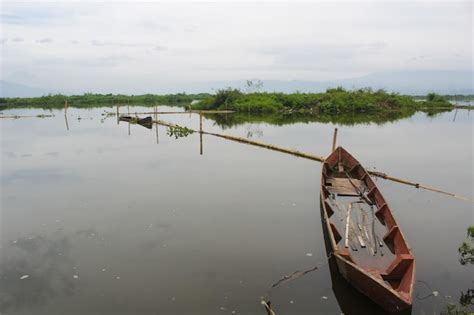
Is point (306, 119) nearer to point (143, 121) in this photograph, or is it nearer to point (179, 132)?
point (143, 121)

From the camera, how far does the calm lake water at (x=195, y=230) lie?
585 cm

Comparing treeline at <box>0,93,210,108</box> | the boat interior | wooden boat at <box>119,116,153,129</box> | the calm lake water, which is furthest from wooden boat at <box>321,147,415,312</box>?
treeline at <box>0,93,210,108</box>

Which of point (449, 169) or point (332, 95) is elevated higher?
A: point (332, 95)

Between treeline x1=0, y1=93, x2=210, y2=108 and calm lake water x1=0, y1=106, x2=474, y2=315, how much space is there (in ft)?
126

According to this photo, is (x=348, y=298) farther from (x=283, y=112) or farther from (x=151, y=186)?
(x=283, y=112)

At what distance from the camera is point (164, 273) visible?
21.4 ft

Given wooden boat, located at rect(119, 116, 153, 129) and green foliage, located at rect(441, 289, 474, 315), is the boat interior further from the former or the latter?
wooden boat, located at rect(119, 116, 153, 129)

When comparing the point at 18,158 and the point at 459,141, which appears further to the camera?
the point at 459,141

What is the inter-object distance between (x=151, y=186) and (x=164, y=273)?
530 cm

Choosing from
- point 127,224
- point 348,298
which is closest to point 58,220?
point 127,224

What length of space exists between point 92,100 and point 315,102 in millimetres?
38636

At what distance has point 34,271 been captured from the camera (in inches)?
260

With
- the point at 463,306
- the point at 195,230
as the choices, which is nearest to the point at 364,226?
the point at 463,306

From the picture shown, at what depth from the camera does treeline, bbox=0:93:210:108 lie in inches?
2219
